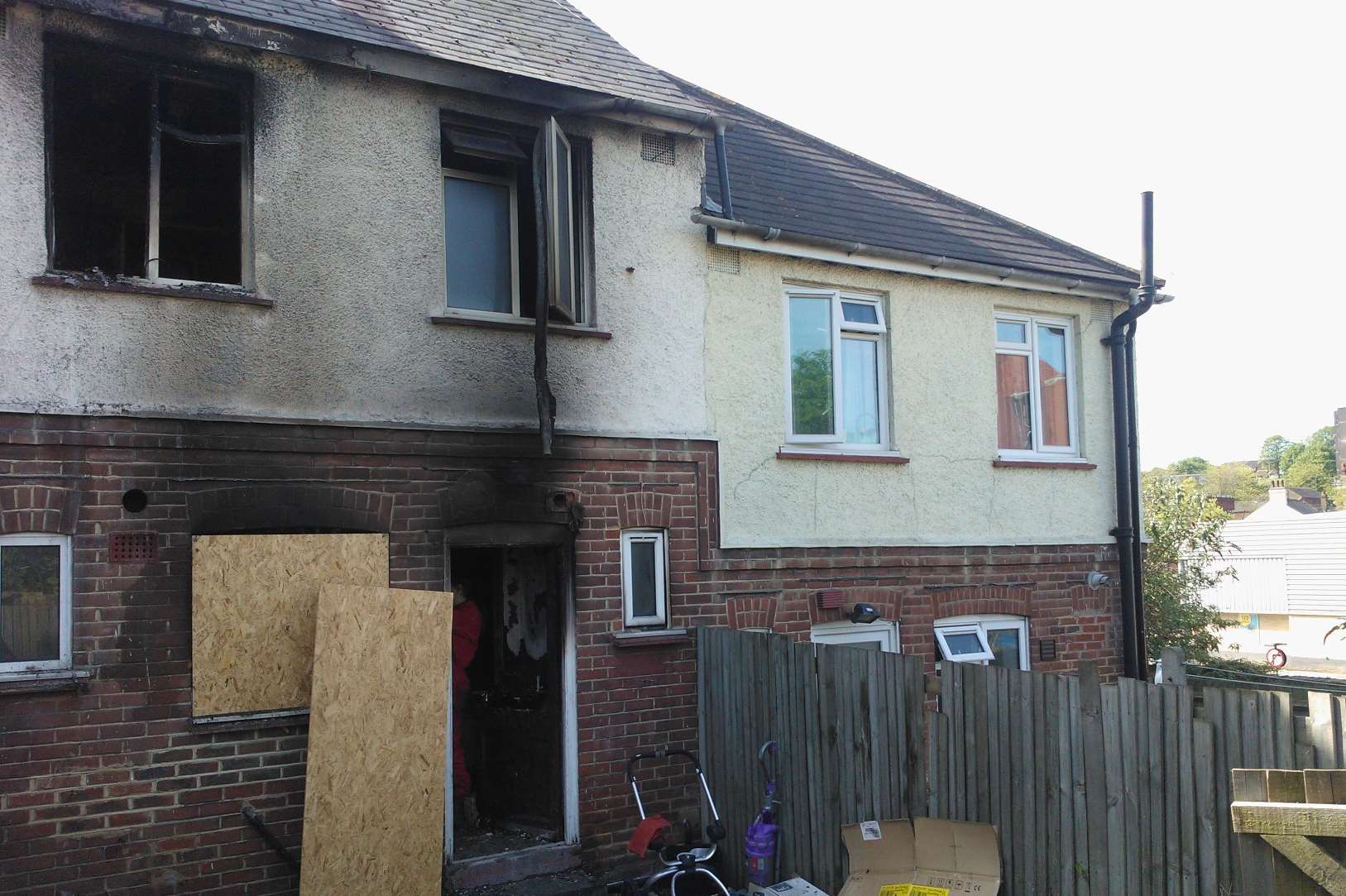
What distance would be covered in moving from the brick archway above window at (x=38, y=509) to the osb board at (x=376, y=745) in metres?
1.55

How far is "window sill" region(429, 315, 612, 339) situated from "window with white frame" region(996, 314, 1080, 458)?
4.51 m

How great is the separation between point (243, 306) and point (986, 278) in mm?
6902

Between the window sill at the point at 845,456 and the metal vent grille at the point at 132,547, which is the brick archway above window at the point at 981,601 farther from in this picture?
the metal vent grille at the point at 132,547

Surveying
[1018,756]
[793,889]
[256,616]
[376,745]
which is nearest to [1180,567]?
[793,889]

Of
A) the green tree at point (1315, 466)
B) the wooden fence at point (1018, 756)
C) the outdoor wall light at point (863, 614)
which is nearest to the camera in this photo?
the wooden fence at point (1018, 756)

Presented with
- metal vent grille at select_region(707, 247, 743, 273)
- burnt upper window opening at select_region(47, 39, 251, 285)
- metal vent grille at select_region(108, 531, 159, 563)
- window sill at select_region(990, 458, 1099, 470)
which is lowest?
metal vent grille at select_region(108, 531, 159, 563)

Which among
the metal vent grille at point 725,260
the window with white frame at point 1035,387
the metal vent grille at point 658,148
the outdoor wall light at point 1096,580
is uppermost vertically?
the metal vent grille at point 658,148

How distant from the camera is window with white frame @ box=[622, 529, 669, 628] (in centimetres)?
856

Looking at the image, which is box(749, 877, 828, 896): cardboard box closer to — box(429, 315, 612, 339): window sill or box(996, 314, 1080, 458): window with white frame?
box(429, 315, 612, 339): window sill

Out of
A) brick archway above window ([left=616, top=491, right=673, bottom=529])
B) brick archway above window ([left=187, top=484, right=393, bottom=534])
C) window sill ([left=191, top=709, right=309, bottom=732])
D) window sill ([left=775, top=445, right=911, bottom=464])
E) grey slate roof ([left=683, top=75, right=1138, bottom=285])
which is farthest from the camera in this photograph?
grey slate roof ([left=683, top=75, right=1138, bottom=285])

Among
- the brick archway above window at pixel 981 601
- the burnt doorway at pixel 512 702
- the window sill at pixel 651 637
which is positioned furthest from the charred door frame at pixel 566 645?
the brick archway above window at pixel 981 601

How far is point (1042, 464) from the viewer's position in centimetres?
1090

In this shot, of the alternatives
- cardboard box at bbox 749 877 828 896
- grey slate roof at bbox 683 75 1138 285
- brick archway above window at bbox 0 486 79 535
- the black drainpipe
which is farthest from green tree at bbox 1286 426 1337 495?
brick archway above window at bbox 0 486 79 535

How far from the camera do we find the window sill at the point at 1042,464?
10.7m
